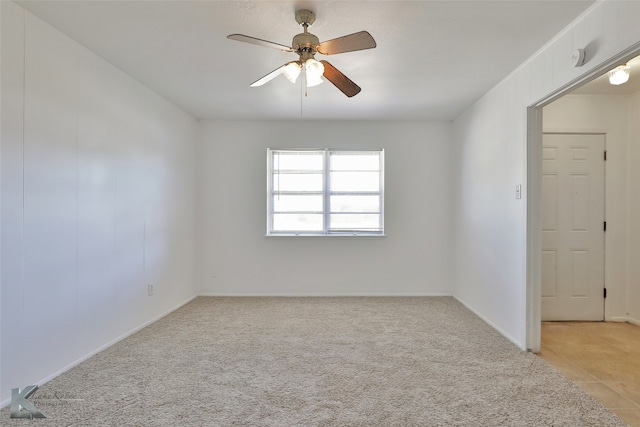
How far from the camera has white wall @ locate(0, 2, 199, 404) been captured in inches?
87.2

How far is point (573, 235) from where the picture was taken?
3967mm

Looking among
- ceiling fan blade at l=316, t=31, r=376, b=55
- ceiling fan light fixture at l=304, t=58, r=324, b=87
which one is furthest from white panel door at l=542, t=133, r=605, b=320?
ceiling fan light fixture at l=304, t=58, r=324, b=87

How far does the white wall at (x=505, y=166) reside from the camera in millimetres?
2234

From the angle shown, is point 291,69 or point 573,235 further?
point 573,235

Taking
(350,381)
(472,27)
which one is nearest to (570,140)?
(472,27)

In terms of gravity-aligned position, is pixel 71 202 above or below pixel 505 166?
below

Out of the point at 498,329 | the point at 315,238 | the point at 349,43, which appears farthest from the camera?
the point at 315,238

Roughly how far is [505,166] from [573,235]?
134 centimetres

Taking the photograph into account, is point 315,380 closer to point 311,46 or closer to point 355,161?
point 311,46

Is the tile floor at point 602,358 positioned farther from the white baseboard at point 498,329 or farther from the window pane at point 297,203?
the window pane at point 297,203

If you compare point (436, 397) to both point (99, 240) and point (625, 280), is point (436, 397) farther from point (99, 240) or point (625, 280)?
point (625, 280)

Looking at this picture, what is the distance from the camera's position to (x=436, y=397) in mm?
2266

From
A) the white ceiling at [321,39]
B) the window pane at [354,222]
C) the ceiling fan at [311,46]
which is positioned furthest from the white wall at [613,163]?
the ceiling fan at [311,46]

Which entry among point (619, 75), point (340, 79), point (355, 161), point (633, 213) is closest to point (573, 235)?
point (633, 213)
